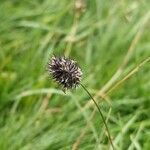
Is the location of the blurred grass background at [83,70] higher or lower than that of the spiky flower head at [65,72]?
higher

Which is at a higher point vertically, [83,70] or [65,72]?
[83,70]

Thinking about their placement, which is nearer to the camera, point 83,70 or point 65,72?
point 65,72

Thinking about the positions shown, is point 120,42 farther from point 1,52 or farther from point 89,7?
point 1,52

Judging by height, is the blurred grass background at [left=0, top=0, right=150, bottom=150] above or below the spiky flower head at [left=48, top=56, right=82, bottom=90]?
above

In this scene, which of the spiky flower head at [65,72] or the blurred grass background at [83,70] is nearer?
the spiky flower head at [65,72]

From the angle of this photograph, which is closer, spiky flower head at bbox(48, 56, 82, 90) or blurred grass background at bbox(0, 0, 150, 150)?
spiky flower head at bbox(48, 56, 82, 90)
